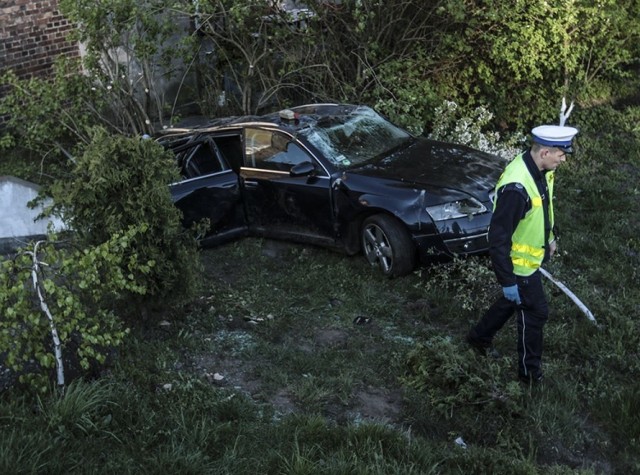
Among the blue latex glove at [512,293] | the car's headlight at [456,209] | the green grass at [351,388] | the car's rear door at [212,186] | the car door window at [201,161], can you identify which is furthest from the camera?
the car door window at [201,161]

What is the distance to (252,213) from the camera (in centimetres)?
809

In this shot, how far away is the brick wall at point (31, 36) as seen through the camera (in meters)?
10.4

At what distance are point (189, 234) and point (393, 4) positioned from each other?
19.6 ft

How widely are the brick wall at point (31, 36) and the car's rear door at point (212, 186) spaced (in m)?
3.70

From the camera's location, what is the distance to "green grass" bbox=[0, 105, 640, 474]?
4207 mm

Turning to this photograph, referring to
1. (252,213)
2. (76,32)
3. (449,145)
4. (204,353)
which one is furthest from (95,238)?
(76,32)

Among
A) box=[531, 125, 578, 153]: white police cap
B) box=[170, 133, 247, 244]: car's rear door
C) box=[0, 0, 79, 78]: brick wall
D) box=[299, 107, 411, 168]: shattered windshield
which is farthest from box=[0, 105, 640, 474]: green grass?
box=[0, 0, 79, 78]: brick wall

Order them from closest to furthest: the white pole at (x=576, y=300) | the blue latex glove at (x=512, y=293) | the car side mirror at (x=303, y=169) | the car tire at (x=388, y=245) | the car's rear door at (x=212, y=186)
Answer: the blue latex glove at (x=512, y=293), the white pole at (x=576, y=300), the car tire at (x=388, y=245), the car side mirror at (x=303, y=169), the car's rear door at (x=212, y=186)

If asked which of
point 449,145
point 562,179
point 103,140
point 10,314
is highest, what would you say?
point 103,140

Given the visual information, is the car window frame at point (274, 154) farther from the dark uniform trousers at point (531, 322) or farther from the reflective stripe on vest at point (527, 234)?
the dark uniform trousers at point (531, 322)

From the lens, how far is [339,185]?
7.32 metres

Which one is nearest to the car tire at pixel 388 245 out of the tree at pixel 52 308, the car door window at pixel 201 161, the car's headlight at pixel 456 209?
Answer: the car's headlight at pixel 456 209

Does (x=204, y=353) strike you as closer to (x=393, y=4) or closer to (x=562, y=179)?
(x=562, y=179)

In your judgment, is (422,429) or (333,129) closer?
(422,429)
